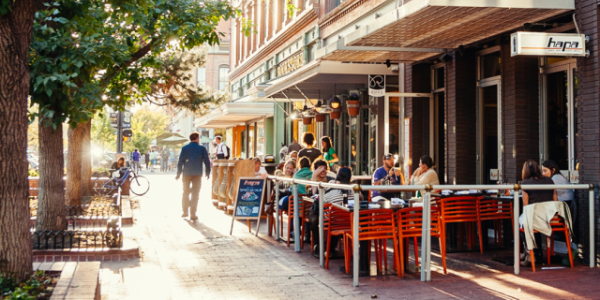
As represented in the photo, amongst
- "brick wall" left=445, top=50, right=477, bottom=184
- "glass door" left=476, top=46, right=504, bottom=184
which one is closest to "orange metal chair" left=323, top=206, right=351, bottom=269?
"glass door" left=476, top=46, right=504, bottom=184

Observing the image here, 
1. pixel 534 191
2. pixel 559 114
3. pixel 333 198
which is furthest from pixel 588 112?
pixel 333 198

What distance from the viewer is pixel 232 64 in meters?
41.6

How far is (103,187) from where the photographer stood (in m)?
18.5

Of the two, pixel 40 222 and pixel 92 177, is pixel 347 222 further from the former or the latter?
pixel 92 177

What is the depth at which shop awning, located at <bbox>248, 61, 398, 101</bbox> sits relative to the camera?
14.2 metres

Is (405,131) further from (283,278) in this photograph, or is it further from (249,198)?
(283,278)

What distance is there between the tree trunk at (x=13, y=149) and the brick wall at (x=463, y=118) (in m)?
8.31

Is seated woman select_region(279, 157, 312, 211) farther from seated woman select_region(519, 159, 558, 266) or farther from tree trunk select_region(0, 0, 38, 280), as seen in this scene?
tree trunk select_region(0, 0, 38, 280)

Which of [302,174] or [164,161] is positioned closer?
[302,174]

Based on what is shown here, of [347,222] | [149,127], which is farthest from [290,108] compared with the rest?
[149,127]

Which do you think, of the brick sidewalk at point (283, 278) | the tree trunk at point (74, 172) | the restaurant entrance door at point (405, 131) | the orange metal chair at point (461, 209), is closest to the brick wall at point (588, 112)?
the brick sidewalk at point (283, 278)

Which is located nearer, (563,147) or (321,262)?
(321,262)

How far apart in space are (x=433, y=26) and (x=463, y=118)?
299 cm

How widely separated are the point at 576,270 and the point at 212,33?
8.05m
